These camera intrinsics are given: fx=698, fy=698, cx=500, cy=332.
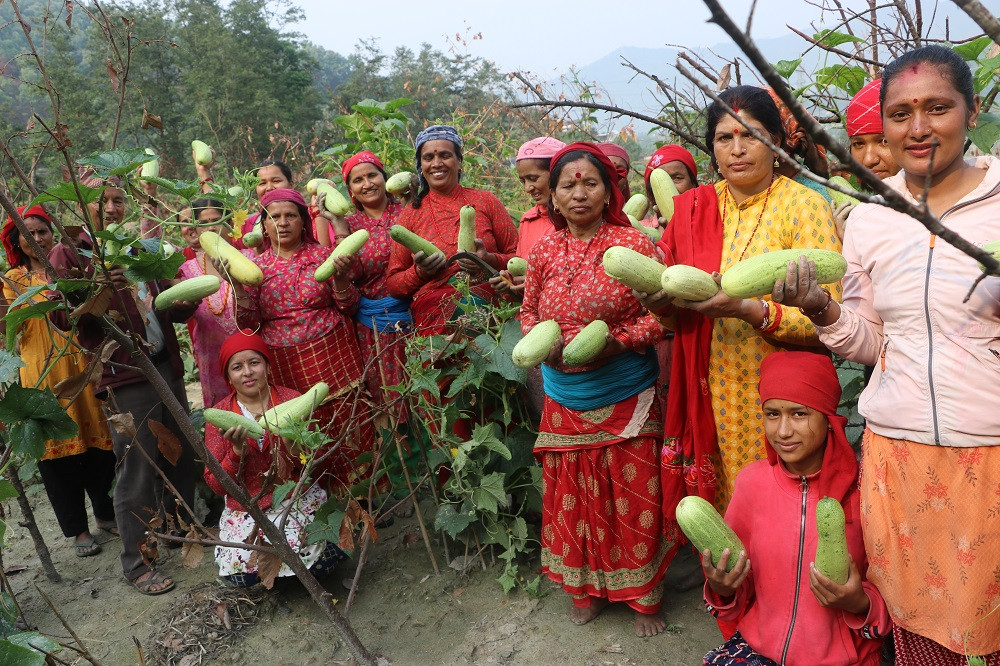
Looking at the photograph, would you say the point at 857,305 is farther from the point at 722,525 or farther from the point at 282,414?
the point at 282,414

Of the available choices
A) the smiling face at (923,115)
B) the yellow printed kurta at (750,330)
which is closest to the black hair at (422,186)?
the yellow printed kurta at (750,330)

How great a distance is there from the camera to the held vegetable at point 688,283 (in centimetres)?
238

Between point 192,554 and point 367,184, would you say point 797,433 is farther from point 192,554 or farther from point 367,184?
point 367,184

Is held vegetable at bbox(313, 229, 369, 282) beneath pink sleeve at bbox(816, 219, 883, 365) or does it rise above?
above

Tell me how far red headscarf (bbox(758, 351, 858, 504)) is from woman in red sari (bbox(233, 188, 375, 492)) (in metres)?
2.54

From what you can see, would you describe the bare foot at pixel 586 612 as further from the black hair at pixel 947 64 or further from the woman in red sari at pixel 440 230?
the black hair at pixel 947 64

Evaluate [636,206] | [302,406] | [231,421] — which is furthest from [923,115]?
[231,421]

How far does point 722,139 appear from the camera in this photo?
271cm

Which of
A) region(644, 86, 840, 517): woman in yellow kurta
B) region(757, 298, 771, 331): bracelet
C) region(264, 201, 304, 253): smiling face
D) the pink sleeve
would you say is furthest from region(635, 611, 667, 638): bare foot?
region(264, 201, 304, 253): smiling face

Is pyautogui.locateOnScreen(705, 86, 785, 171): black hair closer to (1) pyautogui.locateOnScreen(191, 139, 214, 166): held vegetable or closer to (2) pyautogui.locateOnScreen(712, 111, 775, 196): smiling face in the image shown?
(2) pyautogui.locateOnScreen(712, 111, 775, 196): smiling face

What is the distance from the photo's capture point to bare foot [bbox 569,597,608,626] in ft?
11.5

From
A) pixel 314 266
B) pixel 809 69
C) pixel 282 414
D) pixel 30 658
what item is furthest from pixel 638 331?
pixel 30 658

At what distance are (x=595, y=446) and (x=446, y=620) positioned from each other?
4.28 feet

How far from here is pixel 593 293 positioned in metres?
3.23
